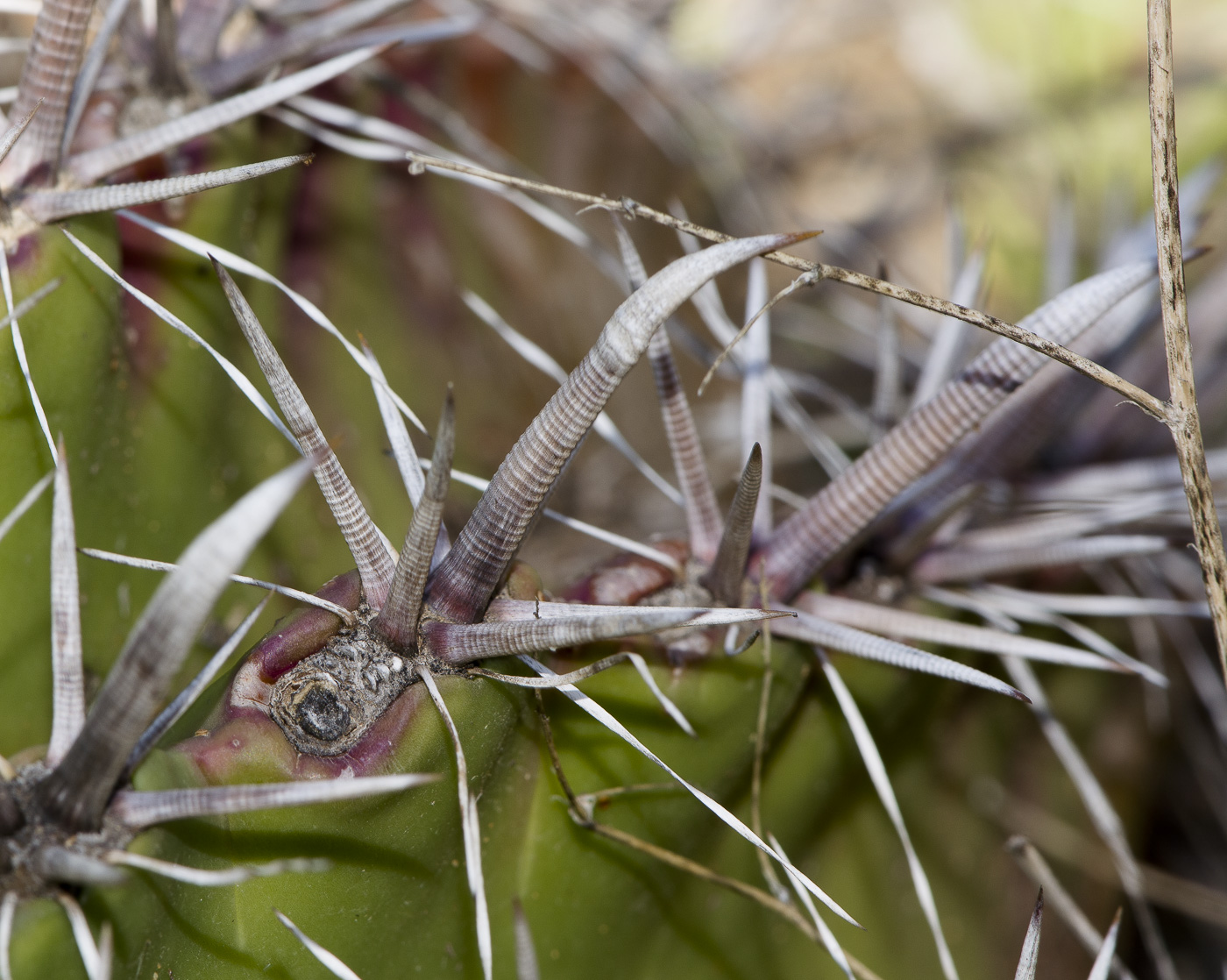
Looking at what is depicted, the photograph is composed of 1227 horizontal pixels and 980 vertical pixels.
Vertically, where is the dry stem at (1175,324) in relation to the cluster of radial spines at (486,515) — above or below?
above

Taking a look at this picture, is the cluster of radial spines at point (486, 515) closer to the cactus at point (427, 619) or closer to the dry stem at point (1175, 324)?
the cactus at point (427, 619)

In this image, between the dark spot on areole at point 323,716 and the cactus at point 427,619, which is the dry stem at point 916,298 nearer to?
the cactus at point 427,619

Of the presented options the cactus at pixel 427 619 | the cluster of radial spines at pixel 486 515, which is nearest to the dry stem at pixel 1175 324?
the cactus at pixel 427 619

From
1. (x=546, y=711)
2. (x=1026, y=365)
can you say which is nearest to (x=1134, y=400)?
(x=1026, y=365)

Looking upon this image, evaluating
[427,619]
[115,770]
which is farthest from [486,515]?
[115,770]

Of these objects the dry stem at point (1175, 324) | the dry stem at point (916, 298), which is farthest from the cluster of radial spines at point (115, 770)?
the dry stem at point (1175, 324)

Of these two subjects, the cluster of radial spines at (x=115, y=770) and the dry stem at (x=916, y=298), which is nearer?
the cluster of radial spines at (x=115, y=770)
